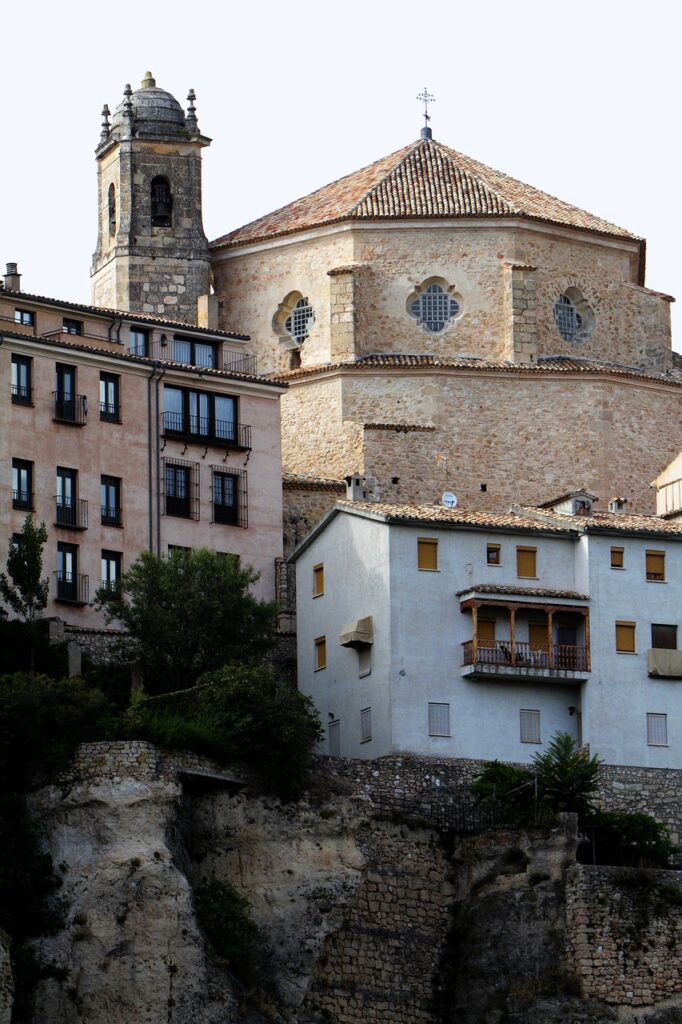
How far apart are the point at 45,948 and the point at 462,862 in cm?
1060

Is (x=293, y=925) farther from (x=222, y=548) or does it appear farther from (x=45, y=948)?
(x=222, y=548)

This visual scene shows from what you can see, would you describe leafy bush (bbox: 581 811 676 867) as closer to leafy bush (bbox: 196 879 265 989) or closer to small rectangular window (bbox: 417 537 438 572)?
small rectangular window (bbox: 417 537 438 572)

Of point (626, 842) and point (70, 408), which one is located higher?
point (70, 408)

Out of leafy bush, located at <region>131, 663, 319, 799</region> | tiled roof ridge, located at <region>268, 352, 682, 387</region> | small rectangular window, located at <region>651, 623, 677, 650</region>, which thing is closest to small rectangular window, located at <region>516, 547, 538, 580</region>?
small rectangular window, located at <region>651, 623, 677, 650</region>

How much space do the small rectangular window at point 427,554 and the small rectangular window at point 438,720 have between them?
3645 mm

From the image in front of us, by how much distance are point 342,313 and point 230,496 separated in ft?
45.1

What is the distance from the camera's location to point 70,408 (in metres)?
72.3

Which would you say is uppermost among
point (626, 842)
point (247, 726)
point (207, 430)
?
point (207, 430)

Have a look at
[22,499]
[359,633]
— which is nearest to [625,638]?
[359,633]

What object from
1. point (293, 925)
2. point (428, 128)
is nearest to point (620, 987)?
point (293, 925)

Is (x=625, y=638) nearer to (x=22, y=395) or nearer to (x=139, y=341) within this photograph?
(x=22, y=395)

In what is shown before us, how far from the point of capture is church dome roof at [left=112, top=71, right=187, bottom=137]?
8869 centimetres

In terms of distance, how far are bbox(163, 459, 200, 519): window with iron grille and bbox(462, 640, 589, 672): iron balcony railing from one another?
10814mm

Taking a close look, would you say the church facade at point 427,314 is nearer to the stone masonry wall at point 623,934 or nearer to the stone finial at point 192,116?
the stone finial at point 192,116
